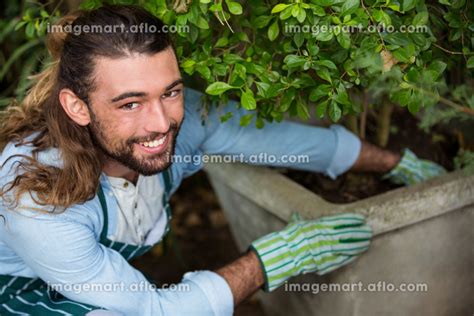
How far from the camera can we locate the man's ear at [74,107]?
1537mm

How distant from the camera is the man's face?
4.76 feet

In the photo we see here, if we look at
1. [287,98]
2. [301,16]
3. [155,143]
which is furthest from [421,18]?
[155,143]

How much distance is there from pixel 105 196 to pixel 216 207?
137 cm

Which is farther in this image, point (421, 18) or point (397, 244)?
point (397, 244)

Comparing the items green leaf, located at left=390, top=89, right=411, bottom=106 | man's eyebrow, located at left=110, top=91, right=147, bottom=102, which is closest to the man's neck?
man's eyebrow, located at left=110, top=91, right=147, bottom=102

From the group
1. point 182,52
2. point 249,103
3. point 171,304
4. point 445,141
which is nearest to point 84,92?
point 182,52

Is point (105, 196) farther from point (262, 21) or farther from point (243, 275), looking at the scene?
point (262, 21)

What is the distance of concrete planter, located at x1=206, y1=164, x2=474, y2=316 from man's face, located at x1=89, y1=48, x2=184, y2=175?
1.28ft

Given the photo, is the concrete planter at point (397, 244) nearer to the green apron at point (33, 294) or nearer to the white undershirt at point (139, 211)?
the white undershirt at point (139, 211)

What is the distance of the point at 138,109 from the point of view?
4.89 feet

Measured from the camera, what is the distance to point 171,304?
1544 mm

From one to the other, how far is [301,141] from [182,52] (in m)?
0.50

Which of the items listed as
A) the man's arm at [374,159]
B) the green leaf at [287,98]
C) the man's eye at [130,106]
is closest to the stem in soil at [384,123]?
the man's arm at [374,159]

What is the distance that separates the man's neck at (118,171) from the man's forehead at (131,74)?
24cm
